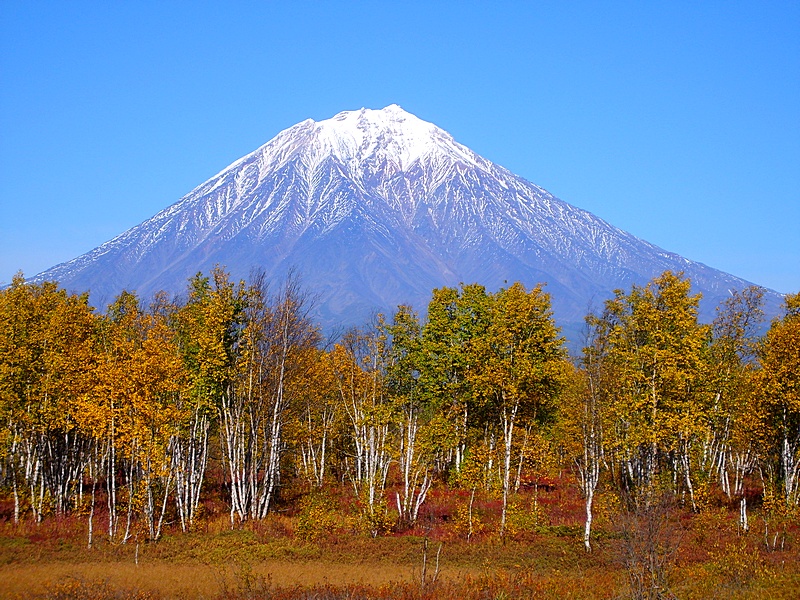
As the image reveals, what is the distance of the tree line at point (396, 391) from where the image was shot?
33.6 metres

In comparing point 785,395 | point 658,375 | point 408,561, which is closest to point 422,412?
point 408,561

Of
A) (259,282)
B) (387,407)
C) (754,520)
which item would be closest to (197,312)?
(259,282)

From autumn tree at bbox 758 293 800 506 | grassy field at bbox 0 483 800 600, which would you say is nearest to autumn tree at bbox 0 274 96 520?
grassy field at bbox 0 483 800 600

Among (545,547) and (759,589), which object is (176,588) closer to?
(545,547)

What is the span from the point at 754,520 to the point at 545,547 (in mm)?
12102

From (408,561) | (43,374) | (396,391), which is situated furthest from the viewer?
(396,391)

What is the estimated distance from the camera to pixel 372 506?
35.4 meters

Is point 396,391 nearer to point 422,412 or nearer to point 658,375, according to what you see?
point 422,412

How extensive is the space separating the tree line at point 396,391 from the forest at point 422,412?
5.9 inches

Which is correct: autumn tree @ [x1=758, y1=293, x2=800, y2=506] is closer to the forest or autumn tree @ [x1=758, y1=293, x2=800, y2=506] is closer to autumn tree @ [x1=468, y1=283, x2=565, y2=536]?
the forest

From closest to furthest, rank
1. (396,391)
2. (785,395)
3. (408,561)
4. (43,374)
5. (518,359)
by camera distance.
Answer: (408,561) → (785,395) → (518,359) → (43,374) → (396,391)

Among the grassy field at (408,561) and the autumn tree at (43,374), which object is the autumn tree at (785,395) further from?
the autumn tree at (43,374)

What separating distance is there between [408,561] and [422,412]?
554 inches

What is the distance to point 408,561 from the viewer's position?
3017 centimetres
